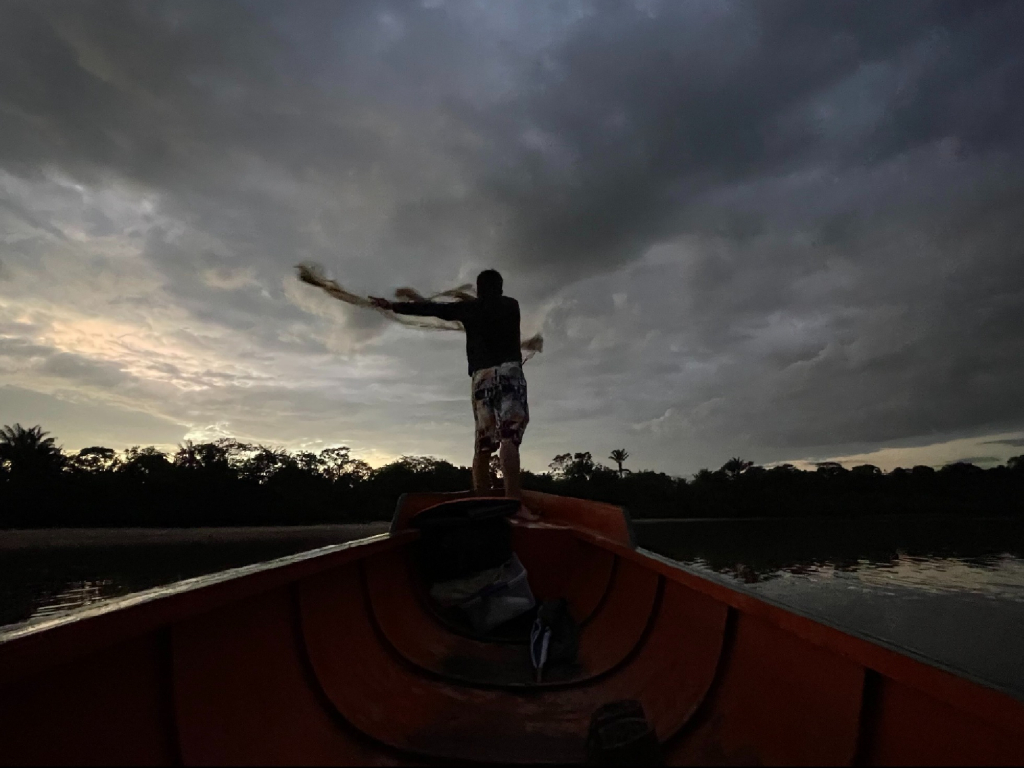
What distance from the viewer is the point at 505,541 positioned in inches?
140

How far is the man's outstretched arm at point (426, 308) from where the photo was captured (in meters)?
4.45

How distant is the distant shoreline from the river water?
0.23 meters

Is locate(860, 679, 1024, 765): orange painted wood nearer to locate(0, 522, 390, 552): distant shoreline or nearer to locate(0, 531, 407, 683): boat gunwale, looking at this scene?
locate(0, 531, 407, 683): boat gunwale

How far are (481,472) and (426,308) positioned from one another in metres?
1.62

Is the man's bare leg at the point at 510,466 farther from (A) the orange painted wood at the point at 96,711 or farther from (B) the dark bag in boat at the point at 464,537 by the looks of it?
(A) the orange painted wood at the point at 96,711

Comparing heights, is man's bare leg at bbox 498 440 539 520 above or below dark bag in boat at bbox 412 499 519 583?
above

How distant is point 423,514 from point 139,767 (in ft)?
8.18

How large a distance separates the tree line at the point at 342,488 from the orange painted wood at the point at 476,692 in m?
27.1

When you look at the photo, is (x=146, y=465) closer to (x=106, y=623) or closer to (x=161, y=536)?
(x=161, y=536)

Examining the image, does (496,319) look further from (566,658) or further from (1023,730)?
(1023,730)

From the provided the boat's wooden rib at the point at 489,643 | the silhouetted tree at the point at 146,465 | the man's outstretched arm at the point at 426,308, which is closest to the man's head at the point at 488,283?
the man's outstretched arm at the point at 426,308

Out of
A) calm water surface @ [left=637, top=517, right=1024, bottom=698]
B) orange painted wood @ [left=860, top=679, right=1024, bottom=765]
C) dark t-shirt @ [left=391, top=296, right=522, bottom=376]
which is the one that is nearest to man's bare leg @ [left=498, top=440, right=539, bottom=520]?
dark t-shirt @ [left=391, top=296, right=522, bottom=376]

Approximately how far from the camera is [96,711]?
1170 mm

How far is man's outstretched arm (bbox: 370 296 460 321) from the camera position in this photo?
14.6 feet
